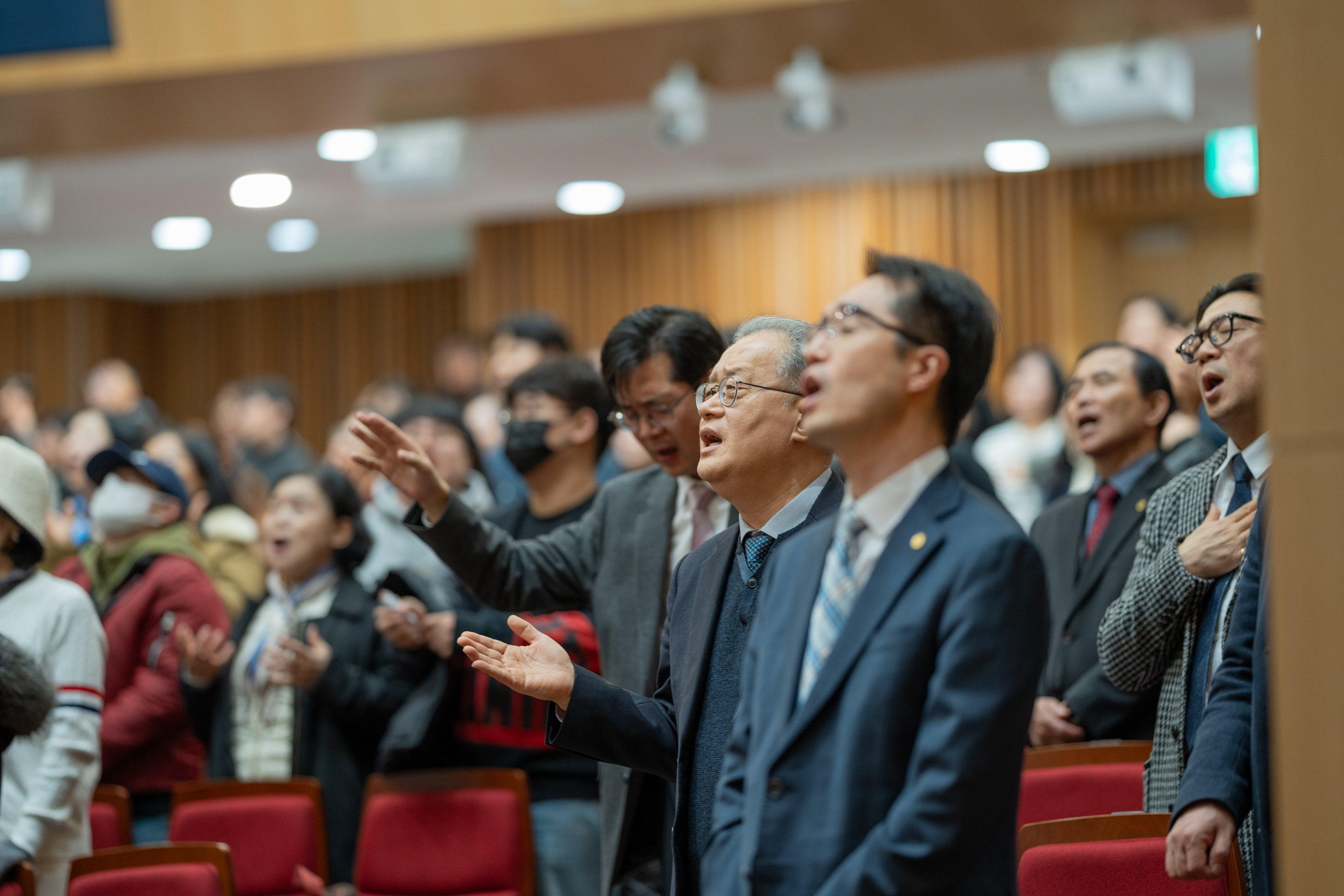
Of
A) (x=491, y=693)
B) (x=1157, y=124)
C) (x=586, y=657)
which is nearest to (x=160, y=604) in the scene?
(x=491, y=693)

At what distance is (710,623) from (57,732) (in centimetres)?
167

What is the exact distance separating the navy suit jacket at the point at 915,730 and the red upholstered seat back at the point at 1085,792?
128 centimetres

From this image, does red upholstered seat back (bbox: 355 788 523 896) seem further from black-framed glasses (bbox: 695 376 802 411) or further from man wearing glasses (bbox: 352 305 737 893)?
black-framed glasses (bbox: 695 376 802 411)

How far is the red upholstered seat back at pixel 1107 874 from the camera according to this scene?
8.04 ft

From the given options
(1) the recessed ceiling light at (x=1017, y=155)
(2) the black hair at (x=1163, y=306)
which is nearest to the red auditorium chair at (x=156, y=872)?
(2) the black hair at (x=1163, y=306)

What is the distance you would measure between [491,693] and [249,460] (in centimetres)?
427

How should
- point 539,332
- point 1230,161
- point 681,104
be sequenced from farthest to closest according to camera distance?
point 1230,161 → point 681,104 → point 539,332

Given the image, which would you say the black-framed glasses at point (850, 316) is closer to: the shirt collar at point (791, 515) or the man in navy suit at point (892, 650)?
the man in navy suit at point (892, 650)

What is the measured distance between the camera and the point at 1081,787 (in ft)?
9.98

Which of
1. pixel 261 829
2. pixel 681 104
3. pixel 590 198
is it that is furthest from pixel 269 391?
pixel 261 829

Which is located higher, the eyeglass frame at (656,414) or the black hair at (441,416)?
the black hair at (441,416)

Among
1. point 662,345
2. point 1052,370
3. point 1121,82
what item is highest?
point 1121,82

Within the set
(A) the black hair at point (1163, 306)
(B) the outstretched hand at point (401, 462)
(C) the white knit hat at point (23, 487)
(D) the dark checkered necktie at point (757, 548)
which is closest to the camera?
(D) the dark checkered necktie at point (757, 548)

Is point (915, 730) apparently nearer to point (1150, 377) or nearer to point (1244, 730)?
point (1244, 730)
